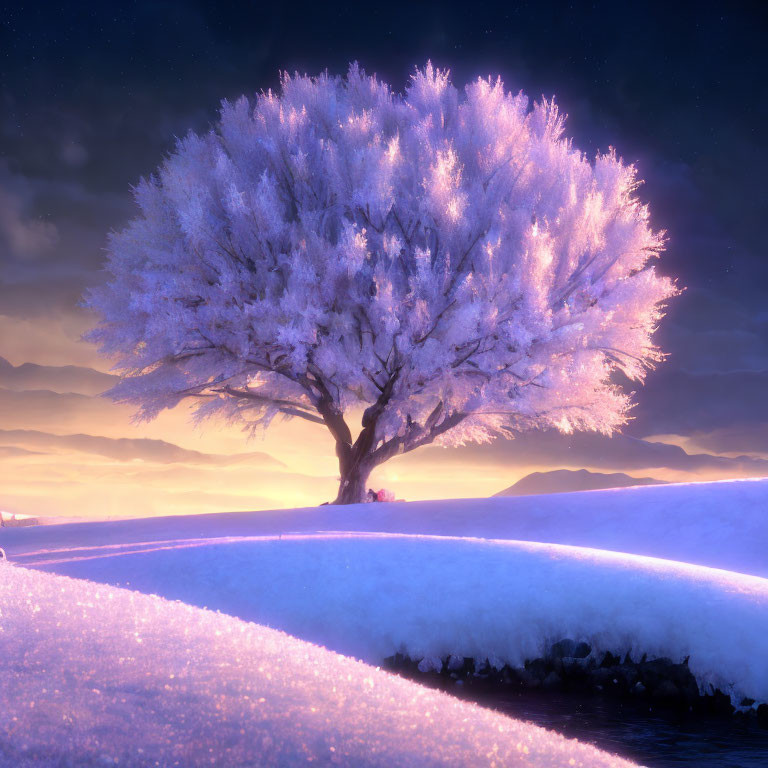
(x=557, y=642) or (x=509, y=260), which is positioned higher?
(x=509, y=260)

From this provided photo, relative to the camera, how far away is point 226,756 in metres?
2.10

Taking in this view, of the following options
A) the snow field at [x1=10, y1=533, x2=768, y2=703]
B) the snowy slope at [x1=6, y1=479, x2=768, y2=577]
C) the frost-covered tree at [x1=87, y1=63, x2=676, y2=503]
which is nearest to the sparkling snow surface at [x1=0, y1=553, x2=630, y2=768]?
the snow field at [x1=10, y1=533, x2=768, y2=703]

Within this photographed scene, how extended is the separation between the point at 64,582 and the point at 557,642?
10.9 ft

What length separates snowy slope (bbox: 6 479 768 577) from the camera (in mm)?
9719

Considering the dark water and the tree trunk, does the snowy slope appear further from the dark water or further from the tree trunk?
the dark water

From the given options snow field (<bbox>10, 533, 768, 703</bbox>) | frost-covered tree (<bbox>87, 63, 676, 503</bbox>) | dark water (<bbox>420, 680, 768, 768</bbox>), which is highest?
frost-covered tree (<bbox>87, 63, 676, 503</bbox>)

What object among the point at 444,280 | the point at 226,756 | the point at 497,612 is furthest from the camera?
the point at 444,280

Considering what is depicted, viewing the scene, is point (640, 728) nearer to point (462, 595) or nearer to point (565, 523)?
point (462, 595)

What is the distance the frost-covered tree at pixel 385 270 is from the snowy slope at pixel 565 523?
91.7 inches

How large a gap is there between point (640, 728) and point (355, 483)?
10.1 m

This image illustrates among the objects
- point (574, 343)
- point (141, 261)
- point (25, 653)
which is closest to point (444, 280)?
point (574, 343)

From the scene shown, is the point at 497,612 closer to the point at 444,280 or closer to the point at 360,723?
the point at 360,723

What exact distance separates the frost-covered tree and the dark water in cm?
→ 752

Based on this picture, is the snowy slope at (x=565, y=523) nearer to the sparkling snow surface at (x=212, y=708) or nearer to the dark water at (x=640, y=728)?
the dark water at (x=640, y=728)
